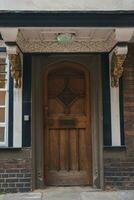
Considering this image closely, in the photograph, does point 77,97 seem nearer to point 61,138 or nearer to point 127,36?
point 61,138

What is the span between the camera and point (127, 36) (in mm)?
6578

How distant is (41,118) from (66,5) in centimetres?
249

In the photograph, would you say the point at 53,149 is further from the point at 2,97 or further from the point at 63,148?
the point at 2,97

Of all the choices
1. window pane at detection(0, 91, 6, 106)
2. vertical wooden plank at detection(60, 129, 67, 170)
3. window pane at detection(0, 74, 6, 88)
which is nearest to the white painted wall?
window pane at detection(0, 74, 6, 88)

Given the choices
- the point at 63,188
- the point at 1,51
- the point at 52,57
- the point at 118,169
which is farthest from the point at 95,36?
the point at 63,188

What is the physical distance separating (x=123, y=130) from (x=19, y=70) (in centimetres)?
236

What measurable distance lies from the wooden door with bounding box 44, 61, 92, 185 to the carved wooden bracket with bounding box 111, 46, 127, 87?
0.66 meters

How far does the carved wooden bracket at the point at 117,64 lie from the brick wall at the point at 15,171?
7.29 ft

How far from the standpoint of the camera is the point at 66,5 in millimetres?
6328

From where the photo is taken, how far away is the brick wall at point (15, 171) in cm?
740

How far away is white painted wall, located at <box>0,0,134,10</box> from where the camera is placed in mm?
6293

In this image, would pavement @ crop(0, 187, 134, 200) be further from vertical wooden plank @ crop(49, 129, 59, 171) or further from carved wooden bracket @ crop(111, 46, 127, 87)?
carved wooden bracket @ crop(111, 46, 127, 87)

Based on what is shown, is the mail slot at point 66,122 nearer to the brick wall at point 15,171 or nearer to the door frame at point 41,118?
the door frame at point 41,118

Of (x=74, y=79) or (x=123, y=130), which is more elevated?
(x=74, y=79)
